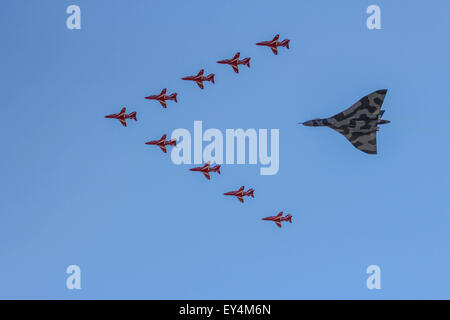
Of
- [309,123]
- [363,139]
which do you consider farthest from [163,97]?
[363,139]

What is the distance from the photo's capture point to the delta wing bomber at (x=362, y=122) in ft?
90.3

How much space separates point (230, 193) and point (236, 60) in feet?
27.8

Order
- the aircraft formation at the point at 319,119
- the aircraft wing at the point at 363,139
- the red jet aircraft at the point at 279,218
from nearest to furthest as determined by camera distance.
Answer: the red jet aircraft at the point at 279,218, the aircraft formation at the point at 319,119, the aircraft wing at the point at 363,139

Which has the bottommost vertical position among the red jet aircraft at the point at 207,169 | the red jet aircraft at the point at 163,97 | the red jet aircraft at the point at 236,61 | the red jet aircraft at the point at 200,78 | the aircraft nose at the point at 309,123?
the red jet aircraft at the point at 207,169

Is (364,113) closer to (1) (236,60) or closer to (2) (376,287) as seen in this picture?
(1) (236,60)

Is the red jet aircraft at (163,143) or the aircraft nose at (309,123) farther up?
the aircraft nose at (309,123)

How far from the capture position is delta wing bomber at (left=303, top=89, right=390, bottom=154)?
27.5 m

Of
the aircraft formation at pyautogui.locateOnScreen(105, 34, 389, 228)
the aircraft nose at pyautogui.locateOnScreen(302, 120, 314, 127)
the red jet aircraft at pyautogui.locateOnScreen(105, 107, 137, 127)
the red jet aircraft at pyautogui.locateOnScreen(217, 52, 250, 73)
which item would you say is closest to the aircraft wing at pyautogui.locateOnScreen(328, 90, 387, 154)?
the aircraft formation at pyautogui.locateOnScreen(105, 34, 389, 228)

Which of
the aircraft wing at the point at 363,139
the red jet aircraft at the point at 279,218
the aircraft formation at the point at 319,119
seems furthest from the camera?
the aircraft wing at the point at 363,139

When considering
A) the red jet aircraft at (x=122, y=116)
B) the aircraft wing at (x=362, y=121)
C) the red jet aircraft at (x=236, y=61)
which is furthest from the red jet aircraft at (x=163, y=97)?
the aircraft wing at (x=362, y=121)

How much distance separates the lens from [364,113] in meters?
27.9

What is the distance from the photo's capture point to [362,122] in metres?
28.1

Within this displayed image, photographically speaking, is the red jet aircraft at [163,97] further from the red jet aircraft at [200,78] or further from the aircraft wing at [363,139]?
the aircraft wing at [363,139]

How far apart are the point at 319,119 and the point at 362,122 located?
299 centimetres
